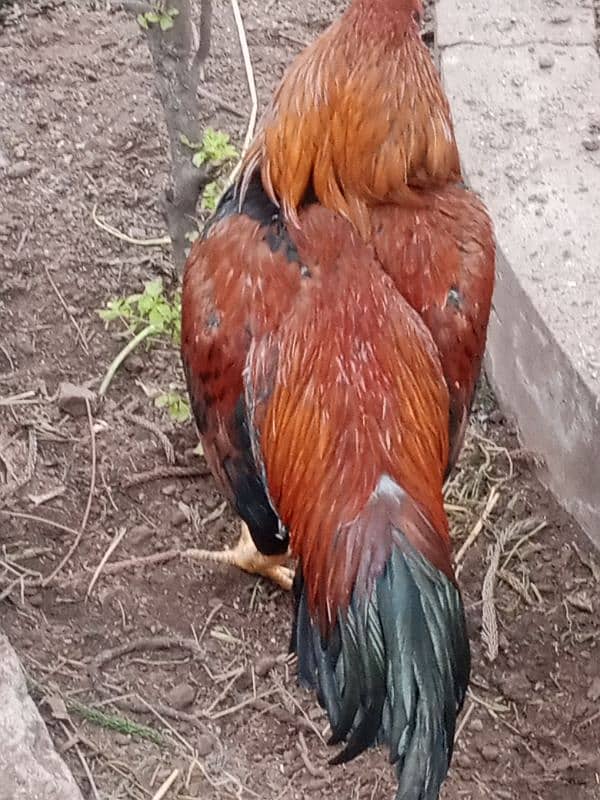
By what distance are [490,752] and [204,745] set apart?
733 mm

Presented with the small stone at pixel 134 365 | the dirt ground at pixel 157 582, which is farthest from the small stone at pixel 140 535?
the small stone at pixel 134 365

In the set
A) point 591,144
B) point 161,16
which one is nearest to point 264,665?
point 161,16

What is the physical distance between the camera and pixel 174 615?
3180 mm

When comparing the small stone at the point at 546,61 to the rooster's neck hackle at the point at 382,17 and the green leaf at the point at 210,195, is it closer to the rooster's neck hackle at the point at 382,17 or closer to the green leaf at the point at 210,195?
the green leaf at the point at 210,195

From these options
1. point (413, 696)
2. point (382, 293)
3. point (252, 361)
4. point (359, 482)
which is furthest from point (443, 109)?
point (413, 696)

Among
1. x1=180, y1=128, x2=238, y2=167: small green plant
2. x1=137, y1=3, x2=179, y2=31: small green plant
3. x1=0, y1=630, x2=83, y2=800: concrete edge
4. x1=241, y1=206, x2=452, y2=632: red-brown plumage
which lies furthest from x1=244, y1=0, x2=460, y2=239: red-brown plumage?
x1=0, y1=630, x2=83, y2=800: concrete edge

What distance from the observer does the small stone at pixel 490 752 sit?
2941 mm

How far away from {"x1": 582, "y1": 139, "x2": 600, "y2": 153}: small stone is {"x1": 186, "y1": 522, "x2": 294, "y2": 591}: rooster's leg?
5.50ft

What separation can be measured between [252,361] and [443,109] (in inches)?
30.9

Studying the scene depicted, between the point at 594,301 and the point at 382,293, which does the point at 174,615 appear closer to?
the point at 382,293

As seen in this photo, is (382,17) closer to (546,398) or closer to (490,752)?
(546,398)

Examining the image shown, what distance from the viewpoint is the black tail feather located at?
2111mm

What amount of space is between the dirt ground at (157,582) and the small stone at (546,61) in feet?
4.05

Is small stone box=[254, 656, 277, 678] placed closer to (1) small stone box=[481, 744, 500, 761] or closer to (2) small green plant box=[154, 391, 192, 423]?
(1) small stone box=[481, 744, 500, 761]
